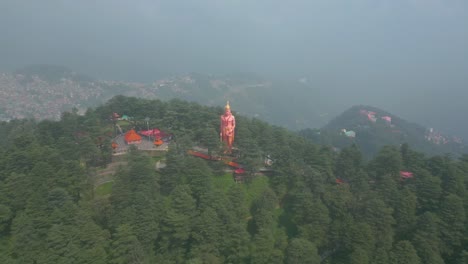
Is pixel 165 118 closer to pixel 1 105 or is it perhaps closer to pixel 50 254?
pixel 50 254

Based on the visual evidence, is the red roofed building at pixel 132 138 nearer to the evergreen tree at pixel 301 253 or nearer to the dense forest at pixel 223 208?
the dense forest at pixel 223 208

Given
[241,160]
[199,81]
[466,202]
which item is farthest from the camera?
Result: [199,81]

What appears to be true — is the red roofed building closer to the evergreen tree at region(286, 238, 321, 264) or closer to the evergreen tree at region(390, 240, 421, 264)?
the evergreen tree at region(286, 238, 321, 264)

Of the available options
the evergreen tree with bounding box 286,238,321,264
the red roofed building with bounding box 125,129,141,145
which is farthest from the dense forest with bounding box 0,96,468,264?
the red roofed building with bounding box 125,129,141,145

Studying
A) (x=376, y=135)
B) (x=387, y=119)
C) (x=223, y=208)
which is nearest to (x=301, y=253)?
(x=223, y=208)

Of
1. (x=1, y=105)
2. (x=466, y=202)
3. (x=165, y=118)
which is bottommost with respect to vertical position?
(x=1, y=105)

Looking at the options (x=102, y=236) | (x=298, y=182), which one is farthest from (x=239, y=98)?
(x=102, y=236)
